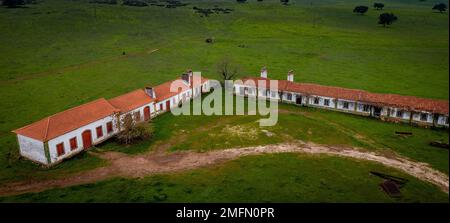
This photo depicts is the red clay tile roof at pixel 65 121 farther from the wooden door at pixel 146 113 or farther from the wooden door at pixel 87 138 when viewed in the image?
the wooden door at pixel 146 113

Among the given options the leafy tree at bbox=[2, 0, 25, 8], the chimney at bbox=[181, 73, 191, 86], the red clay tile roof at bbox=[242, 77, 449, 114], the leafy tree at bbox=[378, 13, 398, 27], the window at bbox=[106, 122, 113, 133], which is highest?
the leafy tree at bbox=[2, 0, 25, 8]

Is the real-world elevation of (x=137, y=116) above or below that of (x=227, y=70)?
below

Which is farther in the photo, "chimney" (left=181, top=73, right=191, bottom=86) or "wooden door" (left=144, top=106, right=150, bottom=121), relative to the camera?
"chimney" (left=181, top=73, right=191, bottom=86)

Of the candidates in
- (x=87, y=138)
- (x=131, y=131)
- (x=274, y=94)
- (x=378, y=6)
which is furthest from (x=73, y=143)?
(x=378, y=6)

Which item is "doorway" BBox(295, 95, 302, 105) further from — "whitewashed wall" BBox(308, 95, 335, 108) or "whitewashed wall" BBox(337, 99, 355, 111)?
"whitewashed wall" BBox(337, 99, 355, 111)

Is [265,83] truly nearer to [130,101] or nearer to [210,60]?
[130,101]

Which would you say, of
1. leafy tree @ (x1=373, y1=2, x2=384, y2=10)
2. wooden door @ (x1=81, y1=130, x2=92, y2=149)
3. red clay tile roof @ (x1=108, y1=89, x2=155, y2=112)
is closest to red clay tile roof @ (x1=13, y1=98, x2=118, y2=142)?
wooden door @ (x1=81, y1=130, x2=92, y2=149)
